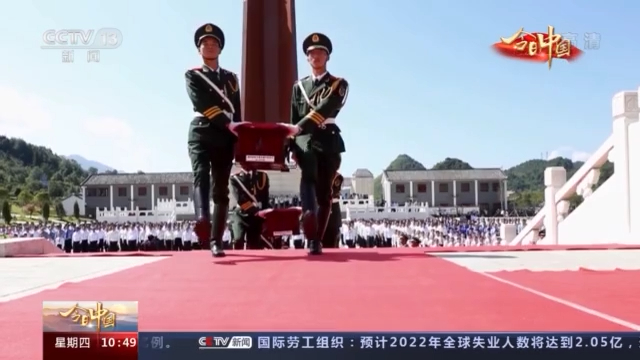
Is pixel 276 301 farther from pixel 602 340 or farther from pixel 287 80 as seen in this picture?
pixel 287 80

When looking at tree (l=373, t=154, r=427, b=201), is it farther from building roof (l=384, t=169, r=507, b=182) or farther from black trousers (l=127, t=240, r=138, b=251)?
black trousers (l=127, t=240, r=138, b=251)

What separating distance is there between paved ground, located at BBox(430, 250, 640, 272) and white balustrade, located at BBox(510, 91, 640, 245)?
1949 mm

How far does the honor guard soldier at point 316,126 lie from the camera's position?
4.41m

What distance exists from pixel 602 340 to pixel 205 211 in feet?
10.3

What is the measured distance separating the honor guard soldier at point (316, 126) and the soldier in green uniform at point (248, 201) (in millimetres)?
2568

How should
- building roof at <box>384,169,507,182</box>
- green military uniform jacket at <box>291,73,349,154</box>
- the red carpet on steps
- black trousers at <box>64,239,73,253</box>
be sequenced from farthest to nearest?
1. building roof at <box>384,169,507,182</box>
2. black trousers at <box>64,239,73,253</box>
3. green military uniform jacket at <box>291,73,349,154</box>
4. the red carpet on steps

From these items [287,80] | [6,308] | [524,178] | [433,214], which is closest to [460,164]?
[433,214]

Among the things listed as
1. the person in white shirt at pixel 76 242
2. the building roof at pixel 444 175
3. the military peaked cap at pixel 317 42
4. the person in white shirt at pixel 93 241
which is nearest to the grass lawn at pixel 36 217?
the person in white shirt at pixel 76 242

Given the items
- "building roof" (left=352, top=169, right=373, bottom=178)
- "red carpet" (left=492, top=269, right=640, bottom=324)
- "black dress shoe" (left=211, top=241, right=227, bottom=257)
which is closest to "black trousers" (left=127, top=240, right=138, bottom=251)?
"black dress shoe" (left=211, top=241, right=227, bottom=257)

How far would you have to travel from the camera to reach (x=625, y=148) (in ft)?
21.9

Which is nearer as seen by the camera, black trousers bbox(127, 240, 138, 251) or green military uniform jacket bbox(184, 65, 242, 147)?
green military uniform jacket bbox(184, 65, 242, 147)

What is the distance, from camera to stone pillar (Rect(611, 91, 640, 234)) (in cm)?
646

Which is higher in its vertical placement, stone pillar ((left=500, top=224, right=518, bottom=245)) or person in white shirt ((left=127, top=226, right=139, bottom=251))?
stone pillar ((left=500, top=224, right=518, bottom=245))

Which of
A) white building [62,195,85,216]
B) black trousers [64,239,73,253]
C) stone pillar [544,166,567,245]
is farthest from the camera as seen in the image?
white building [62,195,85,216]
